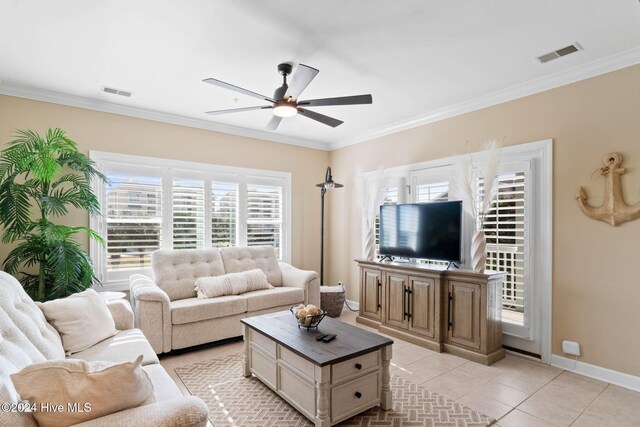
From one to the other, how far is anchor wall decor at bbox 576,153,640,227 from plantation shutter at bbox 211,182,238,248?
14.1 ft

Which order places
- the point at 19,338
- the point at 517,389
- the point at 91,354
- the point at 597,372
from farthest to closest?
the point at 597,372, the point at 517,389, the point at 91,354, the point at 19,338

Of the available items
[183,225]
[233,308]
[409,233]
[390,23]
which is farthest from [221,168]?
[390,23]

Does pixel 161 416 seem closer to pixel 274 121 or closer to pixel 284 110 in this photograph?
pixel 284 110

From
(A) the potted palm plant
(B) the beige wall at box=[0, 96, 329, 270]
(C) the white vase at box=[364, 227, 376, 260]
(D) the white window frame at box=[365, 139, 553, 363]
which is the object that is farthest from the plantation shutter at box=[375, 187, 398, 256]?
(A) the potted palm plant

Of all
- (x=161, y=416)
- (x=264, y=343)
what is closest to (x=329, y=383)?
(x=264, y=343)

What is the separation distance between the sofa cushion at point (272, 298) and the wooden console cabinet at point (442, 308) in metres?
1.03

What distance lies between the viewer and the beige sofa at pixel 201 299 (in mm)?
3443

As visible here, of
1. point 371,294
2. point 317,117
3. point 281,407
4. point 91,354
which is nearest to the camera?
point 91,354

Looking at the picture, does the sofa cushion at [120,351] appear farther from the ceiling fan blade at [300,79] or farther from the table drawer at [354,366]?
the ceiling fan blade at [300,79]

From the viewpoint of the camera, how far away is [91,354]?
232 centimetres

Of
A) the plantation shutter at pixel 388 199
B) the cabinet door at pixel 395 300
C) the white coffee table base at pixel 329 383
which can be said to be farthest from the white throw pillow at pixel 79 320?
the plantation shutter at pixel 388 199

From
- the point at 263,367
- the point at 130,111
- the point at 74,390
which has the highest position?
the point at 130,111

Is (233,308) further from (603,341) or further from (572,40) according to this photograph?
(572,40)

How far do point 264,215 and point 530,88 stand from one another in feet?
12.6
